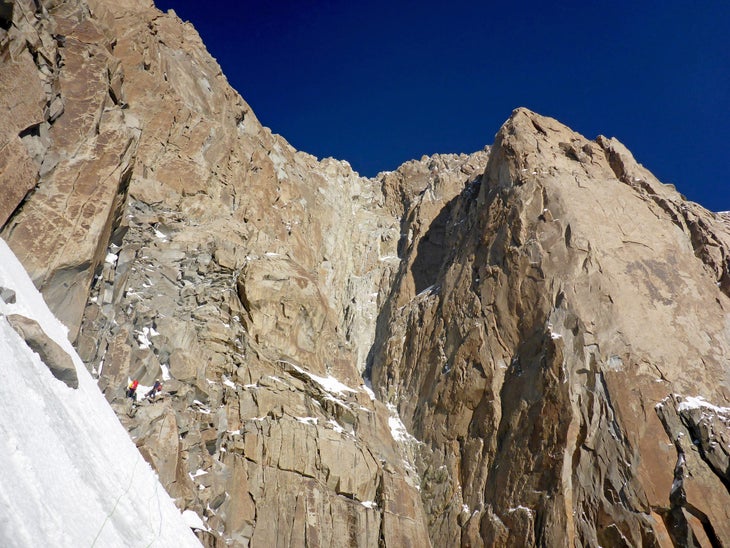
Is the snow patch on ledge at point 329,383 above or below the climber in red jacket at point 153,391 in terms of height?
above

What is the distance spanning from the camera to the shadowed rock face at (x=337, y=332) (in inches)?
829

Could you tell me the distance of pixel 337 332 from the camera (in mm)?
35844

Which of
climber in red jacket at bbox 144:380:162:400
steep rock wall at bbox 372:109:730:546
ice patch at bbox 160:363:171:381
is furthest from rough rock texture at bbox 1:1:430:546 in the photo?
steep rock wall at bbox 372:109:730:546

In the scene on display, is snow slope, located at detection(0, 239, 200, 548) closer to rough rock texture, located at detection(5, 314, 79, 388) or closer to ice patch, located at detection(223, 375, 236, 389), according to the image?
rough rock texture, located at detection(5, 314, 79, 388)

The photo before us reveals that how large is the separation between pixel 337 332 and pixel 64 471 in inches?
1115

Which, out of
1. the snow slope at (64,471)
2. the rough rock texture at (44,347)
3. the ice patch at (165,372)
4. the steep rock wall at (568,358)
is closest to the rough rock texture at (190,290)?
the ice patch at (165,372)

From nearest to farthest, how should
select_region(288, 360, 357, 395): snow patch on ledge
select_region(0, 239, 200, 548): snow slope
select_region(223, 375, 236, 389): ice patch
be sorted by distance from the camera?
select_region(0, 239, 200, 548): snow slope, select_region(223, 375, 236, 389): ice patch, select_region(288, 360, 357, 395): snow patch on ledge

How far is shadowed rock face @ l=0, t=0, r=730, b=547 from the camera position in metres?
21.0

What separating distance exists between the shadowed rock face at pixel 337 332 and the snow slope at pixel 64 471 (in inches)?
355

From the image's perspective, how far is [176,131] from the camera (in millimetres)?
36062

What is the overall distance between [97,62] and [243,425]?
54.2 feet

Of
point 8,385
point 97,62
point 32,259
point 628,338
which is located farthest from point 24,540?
point 628,338

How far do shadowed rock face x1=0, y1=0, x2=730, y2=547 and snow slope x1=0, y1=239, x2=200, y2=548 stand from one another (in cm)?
901

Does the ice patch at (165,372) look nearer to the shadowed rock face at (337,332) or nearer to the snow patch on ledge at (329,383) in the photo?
the shadowed rock face at (337,332)
